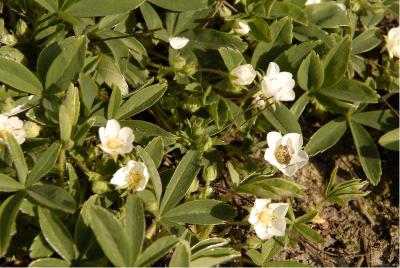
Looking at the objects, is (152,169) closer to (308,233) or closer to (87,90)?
(87,90)

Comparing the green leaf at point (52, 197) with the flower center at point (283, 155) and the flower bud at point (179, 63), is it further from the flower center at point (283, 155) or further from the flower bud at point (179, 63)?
the flower center at point (283, 155)

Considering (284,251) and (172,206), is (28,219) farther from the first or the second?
(284,251)

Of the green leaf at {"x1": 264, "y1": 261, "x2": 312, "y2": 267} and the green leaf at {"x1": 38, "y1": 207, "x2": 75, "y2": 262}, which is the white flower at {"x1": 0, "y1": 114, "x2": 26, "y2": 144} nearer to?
the green leaf at {"x1": 38, "y1": 207, "x2": 75, "y2": 262}

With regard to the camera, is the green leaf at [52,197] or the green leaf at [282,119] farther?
the green leaf at [282,119]

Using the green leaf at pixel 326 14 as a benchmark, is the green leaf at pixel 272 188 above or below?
below

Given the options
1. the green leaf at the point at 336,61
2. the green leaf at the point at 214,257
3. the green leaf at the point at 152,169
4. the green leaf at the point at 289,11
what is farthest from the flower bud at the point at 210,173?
the green leaf at the point at 289,11

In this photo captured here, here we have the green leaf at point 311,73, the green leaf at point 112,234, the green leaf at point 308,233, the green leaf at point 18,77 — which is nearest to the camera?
the green leaf at point 112,234
